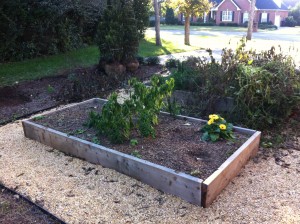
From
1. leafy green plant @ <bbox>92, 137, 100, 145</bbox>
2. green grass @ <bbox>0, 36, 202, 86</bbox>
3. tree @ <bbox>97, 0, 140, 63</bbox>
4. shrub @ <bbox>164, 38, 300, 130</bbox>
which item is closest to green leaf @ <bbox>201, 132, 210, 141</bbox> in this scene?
shrub @ <bbox>164, 38, 300, 130</bbox>

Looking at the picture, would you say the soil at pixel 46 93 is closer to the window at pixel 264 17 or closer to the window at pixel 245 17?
the window at pixel 245 17

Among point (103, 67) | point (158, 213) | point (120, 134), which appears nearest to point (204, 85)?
point (120, 134)

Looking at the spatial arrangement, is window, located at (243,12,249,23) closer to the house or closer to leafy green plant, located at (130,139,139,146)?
the house

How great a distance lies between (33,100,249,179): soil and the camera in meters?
3.29

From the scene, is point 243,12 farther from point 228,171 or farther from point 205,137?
point 228,171

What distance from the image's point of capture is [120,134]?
12.3 feet

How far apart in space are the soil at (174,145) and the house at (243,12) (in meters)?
40.9

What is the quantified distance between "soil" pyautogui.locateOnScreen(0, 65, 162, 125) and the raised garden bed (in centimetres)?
145

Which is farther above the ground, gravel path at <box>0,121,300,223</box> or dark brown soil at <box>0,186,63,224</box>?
dark brown soil at <box>0,186,63,224</box>

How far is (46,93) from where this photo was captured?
23.1 ft

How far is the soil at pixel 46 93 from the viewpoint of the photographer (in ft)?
19.6

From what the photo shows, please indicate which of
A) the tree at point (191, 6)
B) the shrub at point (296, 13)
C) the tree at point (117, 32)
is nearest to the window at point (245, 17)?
the shrub at point (296, 13)

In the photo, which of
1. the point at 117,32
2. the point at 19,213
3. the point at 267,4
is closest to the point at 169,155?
the point at 19,213

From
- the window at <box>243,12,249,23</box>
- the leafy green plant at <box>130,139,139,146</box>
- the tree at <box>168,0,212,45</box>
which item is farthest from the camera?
the window at <box>243,12,249,23</box>
